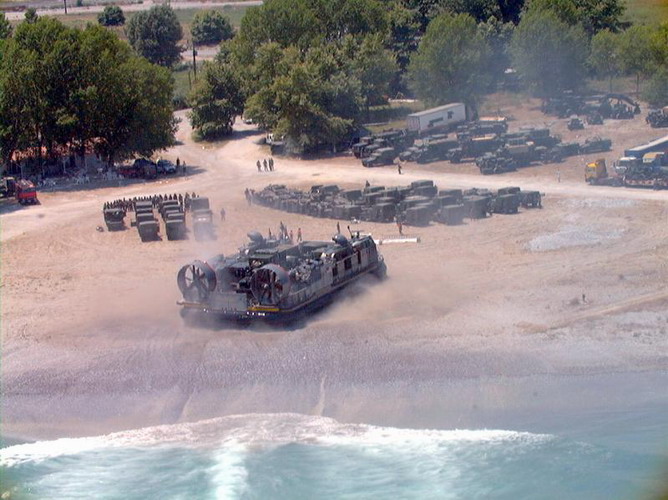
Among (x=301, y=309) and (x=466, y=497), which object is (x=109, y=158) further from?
(x=466, y=497)

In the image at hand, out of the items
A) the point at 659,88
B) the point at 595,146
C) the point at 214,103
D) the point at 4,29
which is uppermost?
the point at 4,29

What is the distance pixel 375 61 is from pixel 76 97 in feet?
71.7

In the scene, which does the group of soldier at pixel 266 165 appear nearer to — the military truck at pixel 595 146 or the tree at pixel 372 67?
the tree at pixel 372 67

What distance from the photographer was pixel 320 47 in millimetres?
70188

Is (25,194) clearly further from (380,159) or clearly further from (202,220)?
(380,159)

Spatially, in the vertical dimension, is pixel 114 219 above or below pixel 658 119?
below

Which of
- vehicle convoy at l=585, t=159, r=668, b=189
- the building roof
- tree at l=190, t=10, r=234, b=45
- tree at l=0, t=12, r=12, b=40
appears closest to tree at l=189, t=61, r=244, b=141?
the building roof

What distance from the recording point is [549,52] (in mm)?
72188

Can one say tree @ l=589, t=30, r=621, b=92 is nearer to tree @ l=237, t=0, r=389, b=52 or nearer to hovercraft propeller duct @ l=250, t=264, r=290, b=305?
tree @ l=237, t=0, r=389, b=52

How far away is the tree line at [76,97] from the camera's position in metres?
55.9

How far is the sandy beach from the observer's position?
75.9ft

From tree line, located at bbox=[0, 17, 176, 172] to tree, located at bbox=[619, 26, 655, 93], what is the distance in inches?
1226

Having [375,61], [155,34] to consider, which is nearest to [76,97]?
[375,61]

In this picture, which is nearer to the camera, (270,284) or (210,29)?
(270,284)
